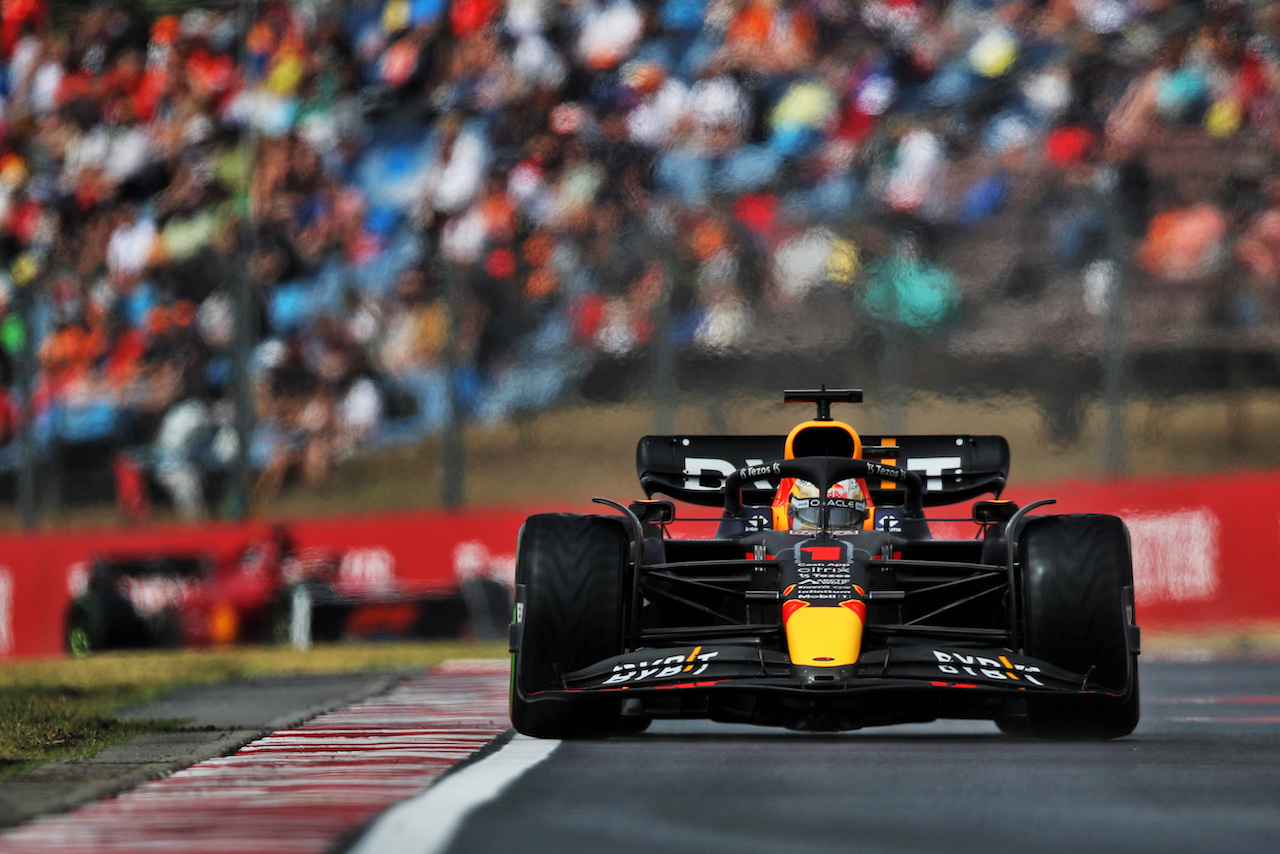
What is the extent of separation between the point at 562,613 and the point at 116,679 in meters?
6.60

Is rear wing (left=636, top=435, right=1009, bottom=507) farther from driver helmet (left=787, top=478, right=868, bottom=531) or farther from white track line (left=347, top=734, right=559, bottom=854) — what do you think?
white track line (left=347, top=734, right=559, bottom=854)

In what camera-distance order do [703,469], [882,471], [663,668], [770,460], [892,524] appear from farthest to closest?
[770,460] < [703,469] < [892,524] < [882,471] < [663,668]

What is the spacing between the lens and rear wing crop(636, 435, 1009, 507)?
8977mm

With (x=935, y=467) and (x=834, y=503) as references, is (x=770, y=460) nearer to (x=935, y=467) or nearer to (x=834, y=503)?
(x=935, y=467)

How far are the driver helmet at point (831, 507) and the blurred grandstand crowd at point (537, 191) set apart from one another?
9673mm

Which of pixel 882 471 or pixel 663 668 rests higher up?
pixel 882 471

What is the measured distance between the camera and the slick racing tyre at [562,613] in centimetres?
725

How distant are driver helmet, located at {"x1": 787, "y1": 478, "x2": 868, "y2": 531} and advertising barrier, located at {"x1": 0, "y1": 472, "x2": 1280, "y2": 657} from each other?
316 inches

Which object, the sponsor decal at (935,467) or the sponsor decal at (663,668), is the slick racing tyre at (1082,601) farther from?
the sponsor decal at (935,467)

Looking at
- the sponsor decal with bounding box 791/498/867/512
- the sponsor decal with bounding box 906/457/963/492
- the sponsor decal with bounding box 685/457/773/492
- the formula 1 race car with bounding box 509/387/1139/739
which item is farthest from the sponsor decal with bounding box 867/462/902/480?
the sponsor decal with bounding box 906/457/963/492

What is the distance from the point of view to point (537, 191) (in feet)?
73.0

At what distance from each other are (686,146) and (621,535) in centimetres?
1486

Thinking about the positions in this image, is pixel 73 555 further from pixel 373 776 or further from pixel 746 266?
pixel 373 776

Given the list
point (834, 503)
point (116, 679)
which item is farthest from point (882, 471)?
point (116, 679)
